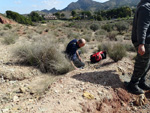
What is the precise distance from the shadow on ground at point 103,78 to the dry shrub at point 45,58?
70cm

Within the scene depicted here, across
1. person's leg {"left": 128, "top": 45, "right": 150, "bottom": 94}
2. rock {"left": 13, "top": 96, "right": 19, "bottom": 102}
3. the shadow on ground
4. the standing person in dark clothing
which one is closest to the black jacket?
the standing person in dark clothing

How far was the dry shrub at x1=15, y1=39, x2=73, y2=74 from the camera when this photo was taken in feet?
12.3

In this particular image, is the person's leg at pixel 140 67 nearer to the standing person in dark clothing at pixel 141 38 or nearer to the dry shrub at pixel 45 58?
the standing person in dark clothing at pixel 141 38

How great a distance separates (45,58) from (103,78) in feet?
6.25

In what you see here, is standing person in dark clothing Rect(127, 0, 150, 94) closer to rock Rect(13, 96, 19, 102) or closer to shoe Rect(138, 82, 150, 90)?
shoe Rect(138, 82, 150, 90)

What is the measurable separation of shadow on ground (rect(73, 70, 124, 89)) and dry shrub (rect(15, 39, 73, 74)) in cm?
70

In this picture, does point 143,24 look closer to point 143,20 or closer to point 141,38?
point 143,20

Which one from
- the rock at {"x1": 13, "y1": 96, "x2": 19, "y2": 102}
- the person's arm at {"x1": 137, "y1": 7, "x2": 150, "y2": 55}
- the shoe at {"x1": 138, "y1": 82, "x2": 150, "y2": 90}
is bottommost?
the shoe at {"x1": 138, "y1": 82, "x2": 150, "y2": 90}

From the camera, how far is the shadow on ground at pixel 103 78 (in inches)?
115

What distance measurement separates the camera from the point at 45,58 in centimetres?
404

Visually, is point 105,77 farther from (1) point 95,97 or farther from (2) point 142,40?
(2) point 142,40

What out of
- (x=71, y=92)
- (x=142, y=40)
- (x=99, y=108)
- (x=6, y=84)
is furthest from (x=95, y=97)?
(x=6, y=84)

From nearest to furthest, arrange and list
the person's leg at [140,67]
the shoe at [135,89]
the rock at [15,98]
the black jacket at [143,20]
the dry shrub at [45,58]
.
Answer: the black jacket at [143,20] < the person's leg at [140,67] < the rock at [15,98] < the shoe at [135,89] < the dry shrub at [45,58]

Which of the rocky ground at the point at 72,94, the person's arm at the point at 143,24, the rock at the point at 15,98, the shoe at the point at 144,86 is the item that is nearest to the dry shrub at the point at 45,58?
the rocky ground at the point at 72,94
